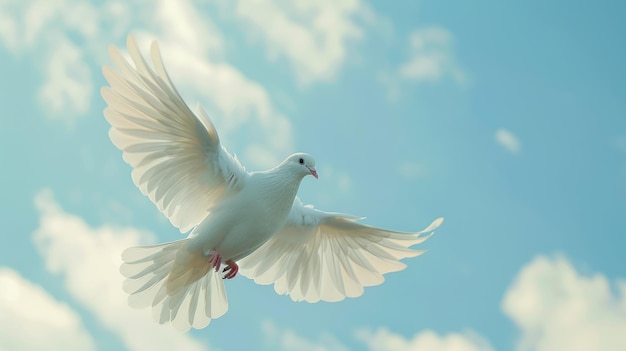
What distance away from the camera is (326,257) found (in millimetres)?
17812

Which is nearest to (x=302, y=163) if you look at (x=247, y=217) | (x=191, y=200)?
(x=247, y=217)

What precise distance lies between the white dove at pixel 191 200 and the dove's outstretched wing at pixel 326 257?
0.14 ft

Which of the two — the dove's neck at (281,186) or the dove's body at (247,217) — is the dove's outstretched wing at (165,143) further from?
the dove's neck at (281,186)

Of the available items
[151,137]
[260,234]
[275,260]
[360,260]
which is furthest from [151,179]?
[360,260]

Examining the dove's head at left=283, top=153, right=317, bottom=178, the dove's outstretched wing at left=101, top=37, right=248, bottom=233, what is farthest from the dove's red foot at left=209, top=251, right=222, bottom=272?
the dove's head at left=283, top=153, right=317, bottom=178

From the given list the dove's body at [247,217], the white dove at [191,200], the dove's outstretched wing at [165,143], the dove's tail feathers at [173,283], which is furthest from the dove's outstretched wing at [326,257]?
the dove's outstretched wing at [165,143]

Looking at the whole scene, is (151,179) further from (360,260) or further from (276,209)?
(360,260)

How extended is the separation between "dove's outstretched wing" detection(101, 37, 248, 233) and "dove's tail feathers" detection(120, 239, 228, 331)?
649mm

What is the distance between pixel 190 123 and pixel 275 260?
377cm

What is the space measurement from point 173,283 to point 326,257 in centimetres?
330

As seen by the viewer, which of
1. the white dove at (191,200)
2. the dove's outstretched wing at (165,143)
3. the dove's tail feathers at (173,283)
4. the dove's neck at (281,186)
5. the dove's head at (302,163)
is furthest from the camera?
the dove's head at (302,163)

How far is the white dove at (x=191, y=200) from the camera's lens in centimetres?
1463

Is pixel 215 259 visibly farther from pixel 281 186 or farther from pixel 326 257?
pixel 326 257

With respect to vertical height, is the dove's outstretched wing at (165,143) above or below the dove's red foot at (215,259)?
above
